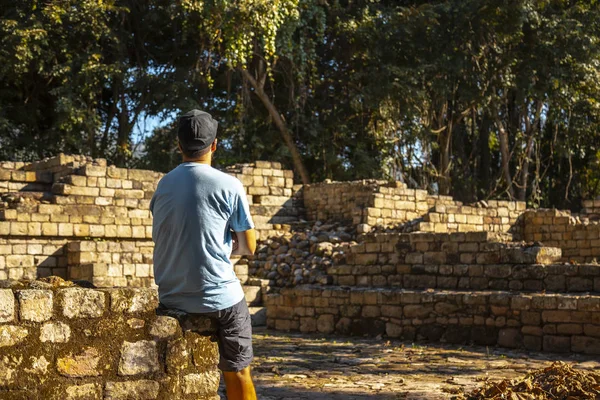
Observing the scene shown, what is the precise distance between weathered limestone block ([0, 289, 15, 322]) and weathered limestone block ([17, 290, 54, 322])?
4cm

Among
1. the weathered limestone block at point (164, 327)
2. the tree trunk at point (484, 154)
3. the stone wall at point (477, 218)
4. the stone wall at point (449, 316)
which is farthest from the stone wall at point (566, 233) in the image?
the weathered limestone block at point (164, 327)

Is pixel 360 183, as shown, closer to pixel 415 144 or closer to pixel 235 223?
pixel 415 144

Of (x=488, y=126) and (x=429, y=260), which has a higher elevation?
(x=488, y=126)

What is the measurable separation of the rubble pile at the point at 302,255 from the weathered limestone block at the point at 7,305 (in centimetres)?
1094

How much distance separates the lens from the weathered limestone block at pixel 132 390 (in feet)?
13.6

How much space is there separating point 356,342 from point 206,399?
26.3ft

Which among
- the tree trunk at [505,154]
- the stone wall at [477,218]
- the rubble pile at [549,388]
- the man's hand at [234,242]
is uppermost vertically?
the tree trunk at [505,154]

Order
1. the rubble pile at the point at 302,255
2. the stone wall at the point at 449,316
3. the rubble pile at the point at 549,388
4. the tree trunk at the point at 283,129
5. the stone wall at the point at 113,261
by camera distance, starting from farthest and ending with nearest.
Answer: the tree trunk at the point at 283,129 → the rubble pile at the point at 302,255 → the stone wall at the point at 113,261 → the stone wall at the point at 449,316 → the rubble pile at the point at 549,388

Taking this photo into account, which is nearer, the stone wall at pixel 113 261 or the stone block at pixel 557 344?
the stone block at pixel 557 344

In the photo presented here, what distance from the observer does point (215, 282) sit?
13.8ft

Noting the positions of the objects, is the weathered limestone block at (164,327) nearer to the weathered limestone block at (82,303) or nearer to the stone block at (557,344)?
the weathered limestone block at (82,303)

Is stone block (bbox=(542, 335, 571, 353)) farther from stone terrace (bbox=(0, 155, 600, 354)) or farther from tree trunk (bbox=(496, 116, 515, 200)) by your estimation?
tree trunk (bbox=(496, 116, 515, 200))

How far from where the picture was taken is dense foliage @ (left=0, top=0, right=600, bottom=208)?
24172 mm

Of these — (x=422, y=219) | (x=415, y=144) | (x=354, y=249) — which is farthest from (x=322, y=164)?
(x=354, y=249)
